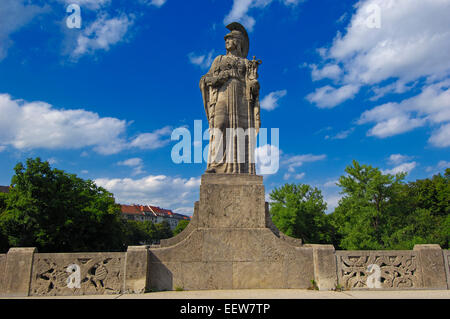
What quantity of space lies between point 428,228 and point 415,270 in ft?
84.6

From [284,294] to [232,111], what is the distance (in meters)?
6.21

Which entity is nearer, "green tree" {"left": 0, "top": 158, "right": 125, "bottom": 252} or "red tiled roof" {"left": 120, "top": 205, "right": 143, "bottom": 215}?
"green tree" {"left": 0, "top": 158, "right": 125, "bottom": 252}

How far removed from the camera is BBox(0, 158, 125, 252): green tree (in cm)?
2570

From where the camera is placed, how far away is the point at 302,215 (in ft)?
129

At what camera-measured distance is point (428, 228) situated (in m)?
29.7

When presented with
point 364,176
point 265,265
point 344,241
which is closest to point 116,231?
point 344,241

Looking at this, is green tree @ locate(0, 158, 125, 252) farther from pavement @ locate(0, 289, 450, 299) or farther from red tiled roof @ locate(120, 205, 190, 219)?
red tiled roof @ locate(120, 205, 190, 219)

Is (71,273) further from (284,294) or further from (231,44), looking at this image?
(231,44)

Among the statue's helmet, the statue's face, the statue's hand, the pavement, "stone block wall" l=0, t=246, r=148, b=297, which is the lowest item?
the pavement

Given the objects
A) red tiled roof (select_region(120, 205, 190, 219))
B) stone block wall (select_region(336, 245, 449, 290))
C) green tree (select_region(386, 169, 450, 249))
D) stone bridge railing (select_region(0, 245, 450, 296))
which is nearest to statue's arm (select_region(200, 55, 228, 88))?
stone bridge railing (select_region(0, 245, 450, 296))

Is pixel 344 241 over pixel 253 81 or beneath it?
beneath

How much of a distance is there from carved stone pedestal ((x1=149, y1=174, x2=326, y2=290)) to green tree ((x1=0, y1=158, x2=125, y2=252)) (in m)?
22.0

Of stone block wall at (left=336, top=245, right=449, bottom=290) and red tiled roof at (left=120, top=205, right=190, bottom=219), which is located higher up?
red tiled roof at (left=120, top=205, right=190, bottom=219)
